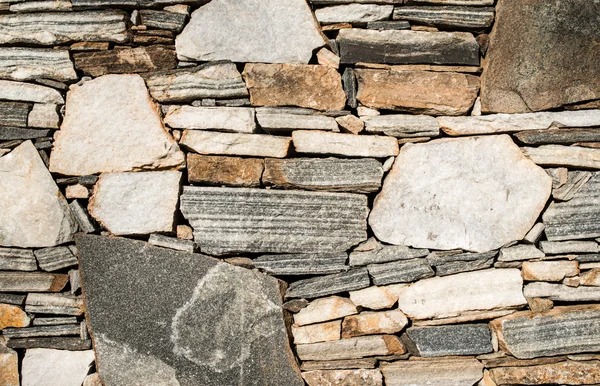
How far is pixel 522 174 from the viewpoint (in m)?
2.12

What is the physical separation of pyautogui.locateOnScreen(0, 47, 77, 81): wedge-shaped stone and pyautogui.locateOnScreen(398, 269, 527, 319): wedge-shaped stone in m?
1.78

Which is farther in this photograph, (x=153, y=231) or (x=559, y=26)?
(x=153, y=231)

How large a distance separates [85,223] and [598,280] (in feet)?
7.41

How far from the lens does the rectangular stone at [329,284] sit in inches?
86.2

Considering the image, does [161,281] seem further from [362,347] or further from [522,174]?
[522,174]

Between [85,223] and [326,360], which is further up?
[85,223]

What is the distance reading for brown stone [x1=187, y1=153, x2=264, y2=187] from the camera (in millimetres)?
2146

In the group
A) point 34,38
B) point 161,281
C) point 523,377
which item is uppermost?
point 34,38

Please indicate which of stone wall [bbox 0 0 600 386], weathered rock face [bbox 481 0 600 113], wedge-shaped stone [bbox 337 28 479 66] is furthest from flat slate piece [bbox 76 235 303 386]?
weathered rock face [bbox 481 0 600 113]

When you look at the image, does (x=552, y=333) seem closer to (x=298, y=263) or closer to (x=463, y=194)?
(x=463, y=194)

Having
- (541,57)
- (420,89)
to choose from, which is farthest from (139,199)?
(541,57)

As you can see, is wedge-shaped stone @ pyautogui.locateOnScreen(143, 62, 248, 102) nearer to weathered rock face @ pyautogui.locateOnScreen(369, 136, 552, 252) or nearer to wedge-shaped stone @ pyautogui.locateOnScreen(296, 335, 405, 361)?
weathered rock face @ pyautogui.locateOnScreen(369, 136, 552, 252)

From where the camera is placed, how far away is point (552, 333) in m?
2.17

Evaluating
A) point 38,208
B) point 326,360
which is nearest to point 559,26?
point 326,360
